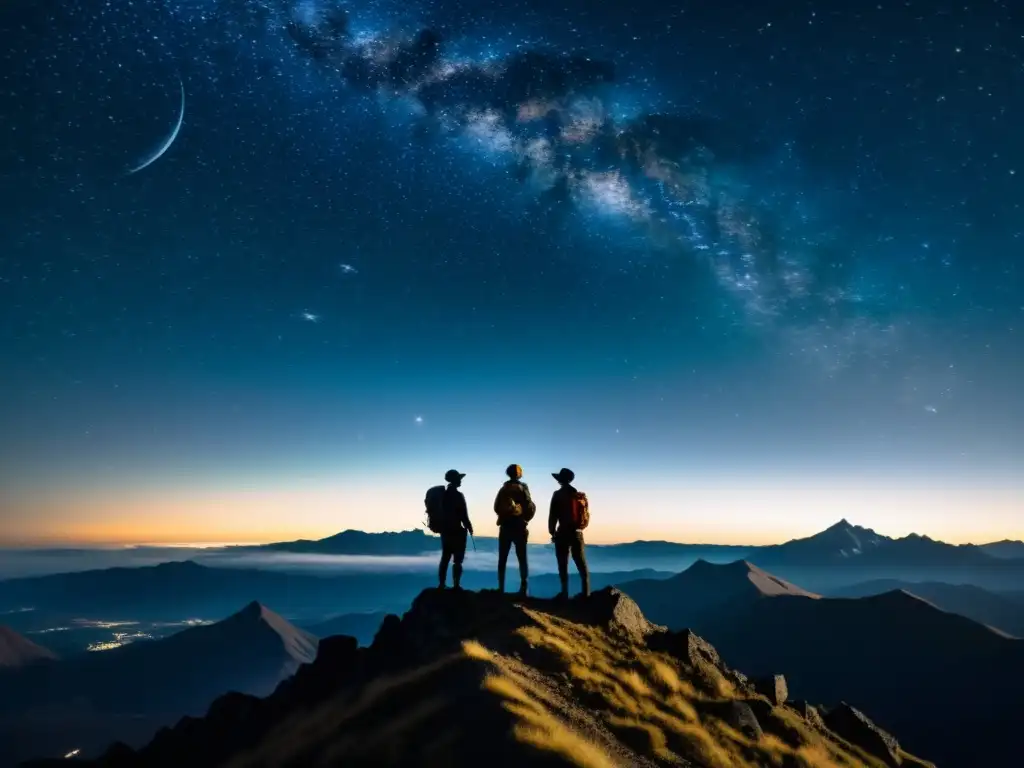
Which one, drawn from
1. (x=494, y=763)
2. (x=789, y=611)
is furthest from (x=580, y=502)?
(x=789, y=611)

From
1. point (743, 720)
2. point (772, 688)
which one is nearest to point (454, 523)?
point (743, 720)

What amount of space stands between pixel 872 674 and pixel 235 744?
142454 mm

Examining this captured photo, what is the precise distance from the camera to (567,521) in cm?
1698

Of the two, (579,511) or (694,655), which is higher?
(579,511)

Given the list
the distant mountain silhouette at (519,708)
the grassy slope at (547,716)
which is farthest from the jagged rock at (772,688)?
the grassy slope at (547,716)

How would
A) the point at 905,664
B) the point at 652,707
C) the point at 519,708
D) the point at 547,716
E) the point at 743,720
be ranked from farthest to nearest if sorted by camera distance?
the point at 905,664
the point at 743,720
the point at 652,707
the point at 547,716
the point at 519,708

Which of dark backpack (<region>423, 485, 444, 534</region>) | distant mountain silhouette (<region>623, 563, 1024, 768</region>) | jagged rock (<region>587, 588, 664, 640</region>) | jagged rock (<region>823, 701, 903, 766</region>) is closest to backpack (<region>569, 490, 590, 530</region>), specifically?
jagged rock (<region>587, 588, 664, 640</region>)

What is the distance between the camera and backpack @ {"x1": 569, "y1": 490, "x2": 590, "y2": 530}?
668 inches

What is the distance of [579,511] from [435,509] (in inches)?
171

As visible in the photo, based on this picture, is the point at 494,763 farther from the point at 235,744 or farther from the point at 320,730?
the point at 235,744

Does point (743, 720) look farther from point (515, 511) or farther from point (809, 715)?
point (515, 511)

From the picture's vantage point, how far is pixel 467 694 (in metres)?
11.3

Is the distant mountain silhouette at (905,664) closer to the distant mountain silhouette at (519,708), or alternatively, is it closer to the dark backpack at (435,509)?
the distant mountain silhouette at (519,708)

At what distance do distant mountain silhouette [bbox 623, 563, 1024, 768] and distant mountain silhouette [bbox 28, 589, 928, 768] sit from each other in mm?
106384
